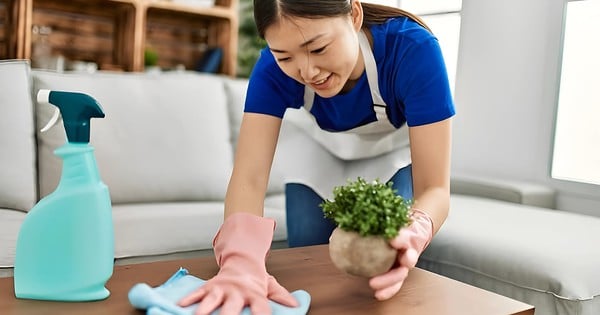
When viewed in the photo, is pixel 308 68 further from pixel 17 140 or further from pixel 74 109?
pixel 17 140

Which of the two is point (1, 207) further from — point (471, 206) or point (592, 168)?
point (592, 168)

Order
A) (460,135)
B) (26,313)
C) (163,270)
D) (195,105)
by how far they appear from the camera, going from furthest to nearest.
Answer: (460,135), (195,105), (163,270), (26,313)

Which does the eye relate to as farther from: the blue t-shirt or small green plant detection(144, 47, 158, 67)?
small green plant detection(144, 47, 158, 67)

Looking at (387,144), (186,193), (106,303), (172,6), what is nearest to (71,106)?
(106,303)

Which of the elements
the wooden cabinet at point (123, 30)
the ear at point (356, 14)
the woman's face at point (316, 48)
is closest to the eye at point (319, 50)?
the woman's face at point (316, 48)

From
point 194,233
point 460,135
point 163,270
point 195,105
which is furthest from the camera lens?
point 460,135

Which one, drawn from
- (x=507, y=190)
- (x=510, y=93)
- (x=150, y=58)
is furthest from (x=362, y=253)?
(x=150, y=58)

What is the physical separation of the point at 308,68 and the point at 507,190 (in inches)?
57.1

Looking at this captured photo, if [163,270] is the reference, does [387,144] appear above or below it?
above

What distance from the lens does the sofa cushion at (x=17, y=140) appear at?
73.6 inches

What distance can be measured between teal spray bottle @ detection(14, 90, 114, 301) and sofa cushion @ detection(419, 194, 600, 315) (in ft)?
3.14

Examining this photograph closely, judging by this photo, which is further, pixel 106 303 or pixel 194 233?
pixel 194 233

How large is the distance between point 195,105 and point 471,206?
40.5 inches

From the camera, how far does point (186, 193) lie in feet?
7.16
